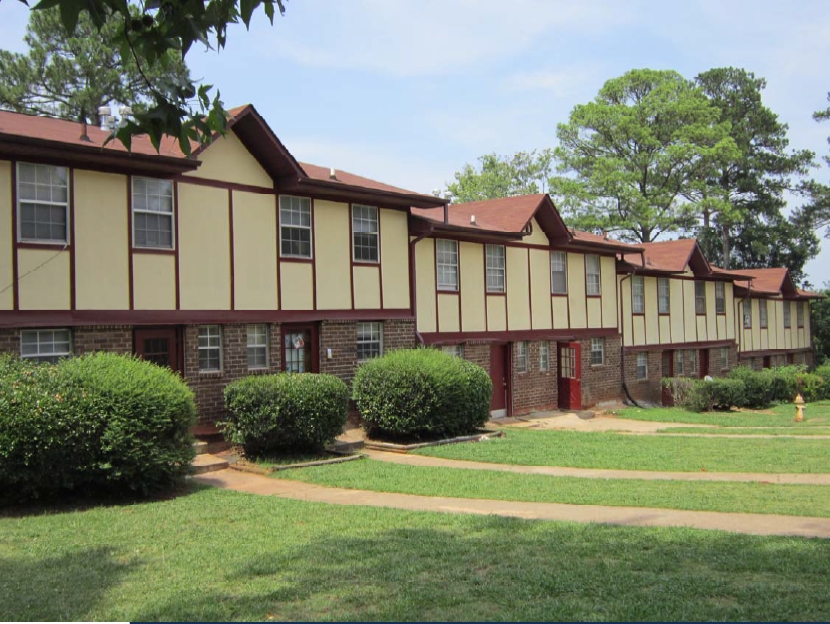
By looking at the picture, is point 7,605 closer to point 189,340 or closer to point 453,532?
point 453,532

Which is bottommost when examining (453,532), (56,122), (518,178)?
(453,532)

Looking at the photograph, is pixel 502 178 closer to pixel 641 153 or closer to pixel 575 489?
pixel 641 153

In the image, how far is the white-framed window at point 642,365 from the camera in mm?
31556

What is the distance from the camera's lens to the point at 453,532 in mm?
8914

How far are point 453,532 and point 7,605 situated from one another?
4337mm

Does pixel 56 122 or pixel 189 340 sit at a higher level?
pixel 56 122

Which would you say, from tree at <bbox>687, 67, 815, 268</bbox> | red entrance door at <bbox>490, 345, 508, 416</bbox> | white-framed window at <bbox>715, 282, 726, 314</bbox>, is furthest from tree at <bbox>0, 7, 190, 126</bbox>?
tree at <bbox>687, 67, 815, 268</bbox>

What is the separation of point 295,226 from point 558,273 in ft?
37.7

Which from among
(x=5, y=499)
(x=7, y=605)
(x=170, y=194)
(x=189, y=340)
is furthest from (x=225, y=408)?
(x=7, y=605)

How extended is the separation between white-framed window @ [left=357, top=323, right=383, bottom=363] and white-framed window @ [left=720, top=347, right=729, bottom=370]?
918 inches

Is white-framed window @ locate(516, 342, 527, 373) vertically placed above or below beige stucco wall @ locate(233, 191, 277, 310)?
below

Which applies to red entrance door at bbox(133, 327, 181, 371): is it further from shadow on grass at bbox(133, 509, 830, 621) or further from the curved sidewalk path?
shadow on grass at bbox(133, 509, 830, 621)

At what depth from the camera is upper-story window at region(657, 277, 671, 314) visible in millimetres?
32906

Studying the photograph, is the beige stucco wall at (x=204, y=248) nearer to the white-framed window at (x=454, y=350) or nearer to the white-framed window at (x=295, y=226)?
the white-framed window at (x=295, y=226)
